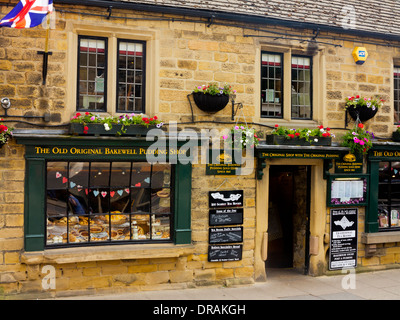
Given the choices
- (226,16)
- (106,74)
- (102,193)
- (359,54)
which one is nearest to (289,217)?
(359,54)

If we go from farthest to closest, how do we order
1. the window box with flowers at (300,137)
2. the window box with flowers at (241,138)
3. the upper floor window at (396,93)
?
the upper floor window at (396,93)
the window box with flowers at (300,137)
the window box with flowers at (241,138)

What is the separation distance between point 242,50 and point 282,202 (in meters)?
4.08

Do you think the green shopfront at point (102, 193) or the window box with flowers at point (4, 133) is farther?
the green shopfront at point (102, 193)

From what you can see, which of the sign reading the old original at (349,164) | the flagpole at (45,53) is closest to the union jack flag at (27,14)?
the flagpole at (45,53)

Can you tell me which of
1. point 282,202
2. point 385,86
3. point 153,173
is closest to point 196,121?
point 153,173

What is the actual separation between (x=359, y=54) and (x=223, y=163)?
4.04 meters

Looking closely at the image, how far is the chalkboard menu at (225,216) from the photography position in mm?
8359

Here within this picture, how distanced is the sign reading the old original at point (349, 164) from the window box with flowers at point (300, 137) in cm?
63

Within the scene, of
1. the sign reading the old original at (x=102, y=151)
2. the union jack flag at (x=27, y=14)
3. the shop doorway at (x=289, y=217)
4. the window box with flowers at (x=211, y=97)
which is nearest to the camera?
the union jack flag at (x=27, y=14)

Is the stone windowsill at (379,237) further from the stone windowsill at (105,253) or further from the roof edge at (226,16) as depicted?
the roof edge at (226,16)

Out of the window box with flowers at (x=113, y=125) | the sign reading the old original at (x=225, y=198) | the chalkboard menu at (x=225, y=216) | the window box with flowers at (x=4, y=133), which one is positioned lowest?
the chalkboard menu at (x=225, y=216)

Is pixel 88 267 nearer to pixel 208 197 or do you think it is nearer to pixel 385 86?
pixel 208 197

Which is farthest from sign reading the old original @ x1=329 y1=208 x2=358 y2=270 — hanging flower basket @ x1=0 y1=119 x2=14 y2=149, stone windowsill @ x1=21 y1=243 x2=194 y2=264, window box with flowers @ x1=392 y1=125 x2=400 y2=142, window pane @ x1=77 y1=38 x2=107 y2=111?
hanging flower basket @ x1=0 y1=119 x2=14 y2=149

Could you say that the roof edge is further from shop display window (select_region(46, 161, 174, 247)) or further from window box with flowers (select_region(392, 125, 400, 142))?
shop display window (select_region(46, 161, 174, 247))
